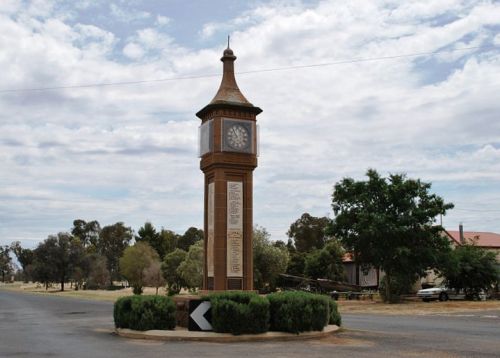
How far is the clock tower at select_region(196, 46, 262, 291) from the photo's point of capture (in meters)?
19.8

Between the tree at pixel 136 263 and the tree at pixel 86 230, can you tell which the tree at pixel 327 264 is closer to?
the tree at pixel 136 263

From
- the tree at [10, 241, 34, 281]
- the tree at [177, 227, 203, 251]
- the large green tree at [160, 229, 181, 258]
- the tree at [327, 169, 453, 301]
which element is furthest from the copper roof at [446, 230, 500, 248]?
the tree at [10, 241, 34, 281]

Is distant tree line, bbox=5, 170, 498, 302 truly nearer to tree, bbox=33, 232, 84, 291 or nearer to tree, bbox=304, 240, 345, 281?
tree, bbox=304, 240, 345, 281

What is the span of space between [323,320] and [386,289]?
2746 cm

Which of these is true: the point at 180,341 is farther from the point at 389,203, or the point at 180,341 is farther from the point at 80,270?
the point at 80,270

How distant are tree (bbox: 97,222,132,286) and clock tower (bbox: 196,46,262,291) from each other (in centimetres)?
11329

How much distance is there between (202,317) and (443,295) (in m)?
33.2

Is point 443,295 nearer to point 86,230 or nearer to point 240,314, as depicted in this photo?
point 240,314

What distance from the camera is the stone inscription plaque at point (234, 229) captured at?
780 inches

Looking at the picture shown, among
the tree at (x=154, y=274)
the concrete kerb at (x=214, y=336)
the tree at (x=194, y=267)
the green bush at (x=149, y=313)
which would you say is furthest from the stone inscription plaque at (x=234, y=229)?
the tree at (x=154, y=274)

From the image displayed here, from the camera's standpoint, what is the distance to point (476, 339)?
54.9ft

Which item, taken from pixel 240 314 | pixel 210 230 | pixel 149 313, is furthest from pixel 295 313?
pixel 210 230

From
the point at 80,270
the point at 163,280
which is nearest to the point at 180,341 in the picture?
the point at 163,280

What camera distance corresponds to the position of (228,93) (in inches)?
830
